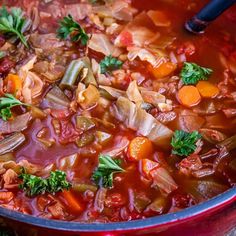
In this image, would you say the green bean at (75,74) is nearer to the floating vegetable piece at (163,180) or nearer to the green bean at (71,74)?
the green bean at (71,74)

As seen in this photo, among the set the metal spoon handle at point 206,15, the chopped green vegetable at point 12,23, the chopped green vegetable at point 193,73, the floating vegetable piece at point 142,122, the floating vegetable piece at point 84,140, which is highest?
the metal spoon handle at point 206,15

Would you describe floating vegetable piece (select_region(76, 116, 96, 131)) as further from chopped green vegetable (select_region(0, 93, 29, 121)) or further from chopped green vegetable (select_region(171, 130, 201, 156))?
chopped green vegetable (select_region(171, 130, 201, 156))

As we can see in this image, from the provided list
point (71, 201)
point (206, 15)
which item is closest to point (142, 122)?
point (71, 201)

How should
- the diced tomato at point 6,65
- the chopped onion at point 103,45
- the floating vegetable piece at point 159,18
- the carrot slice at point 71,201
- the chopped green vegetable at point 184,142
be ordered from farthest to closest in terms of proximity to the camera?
the floating vegetable piece at point 159,18 → the chopped onion at point 103,45 → the diced tomato at point 6,65 → the chopped green vegetable at point 184,142 → the carrot slice at point 71,201

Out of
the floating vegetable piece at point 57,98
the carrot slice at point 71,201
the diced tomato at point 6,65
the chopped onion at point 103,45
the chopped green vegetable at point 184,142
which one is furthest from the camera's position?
the chopped onion at point 103,45

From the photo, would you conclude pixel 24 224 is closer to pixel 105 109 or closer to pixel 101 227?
pixel 101 227

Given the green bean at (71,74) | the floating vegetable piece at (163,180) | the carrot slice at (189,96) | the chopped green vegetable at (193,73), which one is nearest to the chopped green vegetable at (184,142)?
the floating vegetable piece at (163,180)
